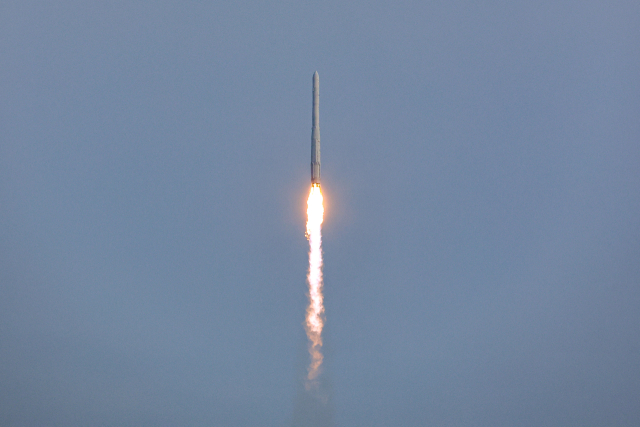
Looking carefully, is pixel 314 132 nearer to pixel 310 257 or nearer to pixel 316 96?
pixel 316 96

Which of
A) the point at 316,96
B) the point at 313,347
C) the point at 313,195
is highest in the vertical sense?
the point at 316,96

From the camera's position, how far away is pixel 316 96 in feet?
276

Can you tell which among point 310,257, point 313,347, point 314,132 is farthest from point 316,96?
point 313,347

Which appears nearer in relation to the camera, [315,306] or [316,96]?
[316,96]

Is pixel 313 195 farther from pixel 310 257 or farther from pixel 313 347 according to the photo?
pixel 313 347

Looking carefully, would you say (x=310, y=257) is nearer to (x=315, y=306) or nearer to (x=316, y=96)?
(x=315, y=306)

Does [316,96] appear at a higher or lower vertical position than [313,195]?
higher

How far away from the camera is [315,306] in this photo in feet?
300

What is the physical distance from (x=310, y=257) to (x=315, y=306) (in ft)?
16.7

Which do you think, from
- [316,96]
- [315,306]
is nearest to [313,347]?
[315,306]

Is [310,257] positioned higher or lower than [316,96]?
lower

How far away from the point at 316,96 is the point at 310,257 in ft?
52.7

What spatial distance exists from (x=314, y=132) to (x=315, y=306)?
18.8m

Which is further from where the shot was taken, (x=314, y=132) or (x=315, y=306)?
(x=315, y=306)
